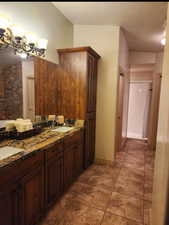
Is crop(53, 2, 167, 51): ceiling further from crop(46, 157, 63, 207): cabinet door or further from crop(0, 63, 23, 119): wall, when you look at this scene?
crop(46, 157, 63, 207): cabinet door

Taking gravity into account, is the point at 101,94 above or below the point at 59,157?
above

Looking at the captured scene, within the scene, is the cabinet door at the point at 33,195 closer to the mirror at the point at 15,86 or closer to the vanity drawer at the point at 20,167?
the vanity drawer at the point at 20,167

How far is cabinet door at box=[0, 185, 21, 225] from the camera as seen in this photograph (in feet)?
3.90

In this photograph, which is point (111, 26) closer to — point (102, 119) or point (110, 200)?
point (102, 119)

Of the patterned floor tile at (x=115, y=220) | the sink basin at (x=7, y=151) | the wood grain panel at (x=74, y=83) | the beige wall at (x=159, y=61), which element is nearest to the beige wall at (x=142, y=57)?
the beige wall at (x=159, y=61)

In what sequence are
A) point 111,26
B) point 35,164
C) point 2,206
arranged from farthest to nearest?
point 111,26
point 35,164
point 2,206

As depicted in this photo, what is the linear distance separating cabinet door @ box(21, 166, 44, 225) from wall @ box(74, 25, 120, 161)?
1.87 metres

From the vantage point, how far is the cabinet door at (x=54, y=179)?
178 cm

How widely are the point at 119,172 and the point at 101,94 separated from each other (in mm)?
1630

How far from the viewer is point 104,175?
2.80 meters

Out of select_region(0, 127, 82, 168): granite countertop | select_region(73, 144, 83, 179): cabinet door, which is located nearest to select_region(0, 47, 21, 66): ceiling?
select_region(0, 127, 82, 168): granite countertop

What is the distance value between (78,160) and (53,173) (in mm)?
797

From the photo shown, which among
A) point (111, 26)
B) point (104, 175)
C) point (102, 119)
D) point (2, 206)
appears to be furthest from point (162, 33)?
point (2, 206)

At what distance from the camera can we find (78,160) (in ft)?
8.56
